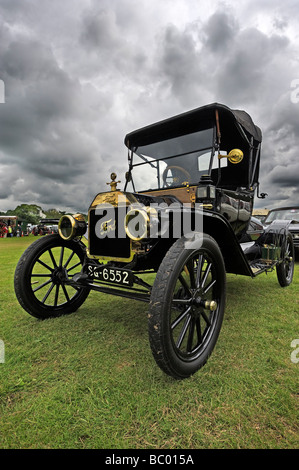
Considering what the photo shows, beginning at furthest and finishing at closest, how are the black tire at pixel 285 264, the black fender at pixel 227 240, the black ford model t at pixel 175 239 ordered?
the black tire at pixel 285 264 → the black fender at pixel 227 240 → the black ford model t at pixel 175 239

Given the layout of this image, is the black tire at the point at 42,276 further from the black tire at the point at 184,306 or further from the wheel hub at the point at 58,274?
the black tire at the point at 184,306

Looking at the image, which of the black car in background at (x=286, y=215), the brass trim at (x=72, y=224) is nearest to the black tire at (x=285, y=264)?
the black car in background at (x=286, y=215)

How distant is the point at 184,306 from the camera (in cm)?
193

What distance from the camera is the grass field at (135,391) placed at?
1.29 meters

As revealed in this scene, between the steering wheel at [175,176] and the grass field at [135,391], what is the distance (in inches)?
67.9

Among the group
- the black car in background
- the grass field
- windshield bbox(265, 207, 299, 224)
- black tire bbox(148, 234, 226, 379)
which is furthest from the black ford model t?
windshield bbox(265, 207, 299, 224)

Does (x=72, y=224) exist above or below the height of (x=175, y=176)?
below

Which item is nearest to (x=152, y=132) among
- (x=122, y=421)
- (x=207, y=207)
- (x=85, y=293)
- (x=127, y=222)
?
(x=207, y=207)

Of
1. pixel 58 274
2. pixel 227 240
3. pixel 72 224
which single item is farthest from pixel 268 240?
pixel 58 274

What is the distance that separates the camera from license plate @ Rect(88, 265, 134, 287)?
207 cm

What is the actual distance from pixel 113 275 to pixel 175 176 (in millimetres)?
1597

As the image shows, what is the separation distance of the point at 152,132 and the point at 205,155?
849 millimetres

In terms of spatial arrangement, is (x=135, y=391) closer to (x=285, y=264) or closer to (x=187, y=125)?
(x=187, y=125)

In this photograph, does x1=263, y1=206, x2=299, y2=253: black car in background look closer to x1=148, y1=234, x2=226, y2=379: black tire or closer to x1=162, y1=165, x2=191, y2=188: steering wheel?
x1=162, y1=165, x2=191, y2=188: steering wheel
